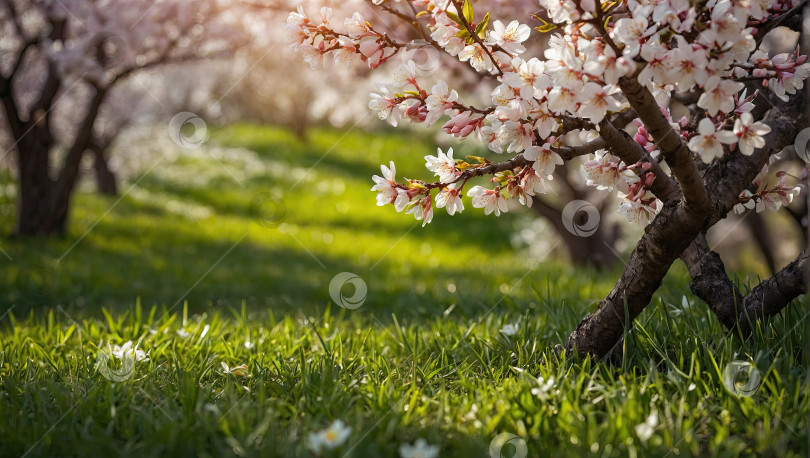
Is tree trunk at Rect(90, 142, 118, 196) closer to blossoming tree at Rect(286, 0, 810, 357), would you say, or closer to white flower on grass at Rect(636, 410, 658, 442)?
blossoming tree at Rect(286, 0, 810, 357)

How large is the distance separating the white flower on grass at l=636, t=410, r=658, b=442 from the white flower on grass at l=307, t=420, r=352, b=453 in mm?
863

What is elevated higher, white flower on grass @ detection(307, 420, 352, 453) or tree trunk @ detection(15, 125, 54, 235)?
white flower on grass @ detection(307, 420, 352, 453)

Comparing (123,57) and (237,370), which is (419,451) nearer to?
(237,370)

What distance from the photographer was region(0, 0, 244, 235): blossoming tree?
23.6ft

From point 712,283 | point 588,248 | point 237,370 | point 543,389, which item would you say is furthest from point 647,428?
point 588,248

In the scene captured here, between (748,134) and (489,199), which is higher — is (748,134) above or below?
above

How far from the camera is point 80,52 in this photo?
6.91 metres

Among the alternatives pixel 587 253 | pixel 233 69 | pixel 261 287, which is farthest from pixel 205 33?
pixel 233 69

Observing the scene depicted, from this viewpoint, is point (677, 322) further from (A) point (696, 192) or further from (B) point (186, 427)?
(B) point (186, 427)

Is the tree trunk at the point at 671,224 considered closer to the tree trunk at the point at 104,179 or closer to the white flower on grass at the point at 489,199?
the white flower on grass at the point at 489,199

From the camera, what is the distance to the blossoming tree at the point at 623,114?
1808 millimetres

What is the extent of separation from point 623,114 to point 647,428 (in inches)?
52.7

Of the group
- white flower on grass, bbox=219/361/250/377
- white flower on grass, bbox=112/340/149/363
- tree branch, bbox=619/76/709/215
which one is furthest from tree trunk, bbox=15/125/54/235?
tree branch, bbox=619/76/709/215

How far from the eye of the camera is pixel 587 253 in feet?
25.8
